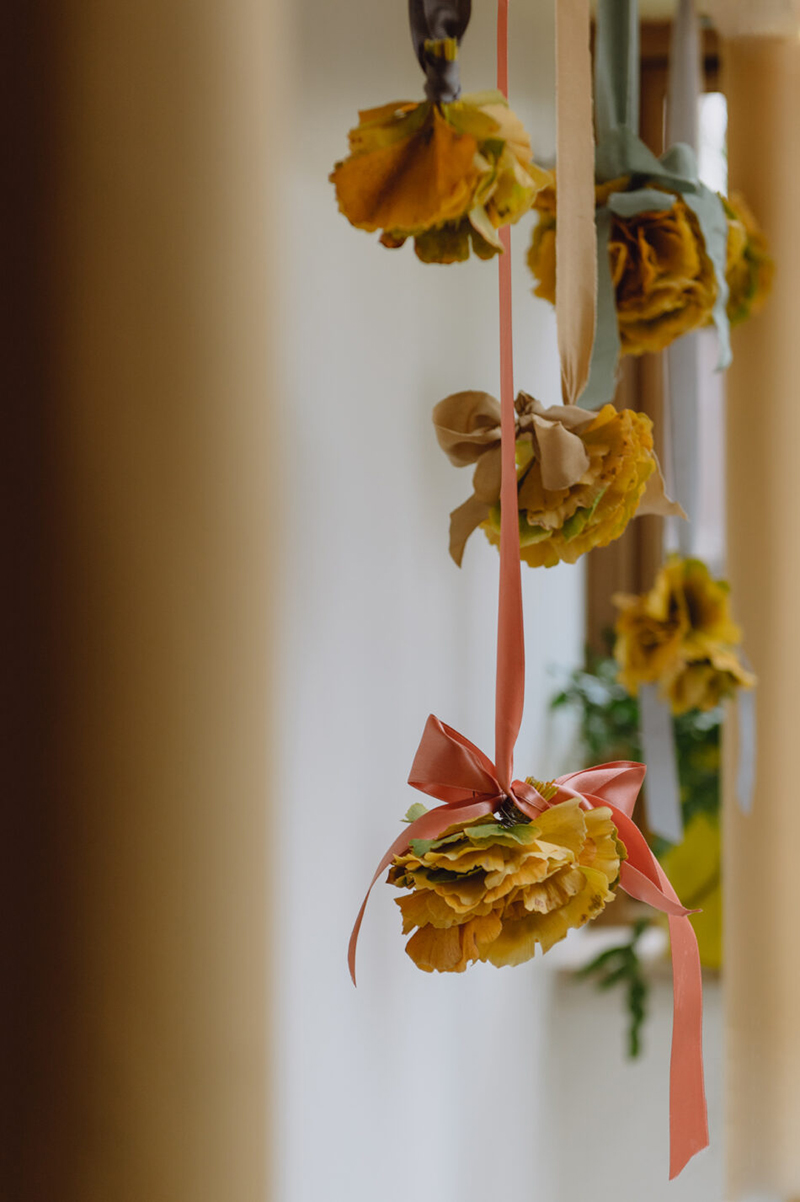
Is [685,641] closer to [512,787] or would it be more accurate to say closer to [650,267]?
[650,267]

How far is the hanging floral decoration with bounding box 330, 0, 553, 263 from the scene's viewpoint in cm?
40

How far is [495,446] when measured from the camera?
473mm

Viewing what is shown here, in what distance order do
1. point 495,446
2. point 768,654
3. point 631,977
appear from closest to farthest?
point 495,446 → point 768,654 → point 631,977

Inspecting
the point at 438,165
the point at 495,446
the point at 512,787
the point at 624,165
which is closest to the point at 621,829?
the point at 512,787

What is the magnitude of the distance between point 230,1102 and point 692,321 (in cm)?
49

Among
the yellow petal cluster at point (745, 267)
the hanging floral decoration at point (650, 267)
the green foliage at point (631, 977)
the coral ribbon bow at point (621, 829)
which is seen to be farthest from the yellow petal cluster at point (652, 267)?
the green foliage at point (631, 977)

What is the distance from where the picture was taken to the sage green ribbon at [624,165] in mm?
592

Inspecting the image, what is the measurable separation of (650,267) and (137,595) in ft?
1.20

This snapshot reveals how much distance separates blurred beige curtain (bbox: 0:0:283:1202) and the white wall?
3 cm

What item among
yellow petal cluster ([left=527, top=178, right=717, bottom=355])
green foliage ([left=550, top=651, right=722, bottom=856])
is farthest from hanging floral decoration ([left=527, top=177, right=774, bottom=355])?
green foliage ([left=550, top=651, right=722, bottom=856])

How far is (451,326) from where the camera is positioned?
0.68m

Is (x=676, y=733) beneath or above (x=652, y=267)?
beneath

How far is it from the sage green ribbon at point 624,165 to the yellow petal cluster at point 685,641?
0.29 m

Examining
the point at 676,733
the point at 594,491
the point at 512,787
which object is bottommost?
the point at 676,733
